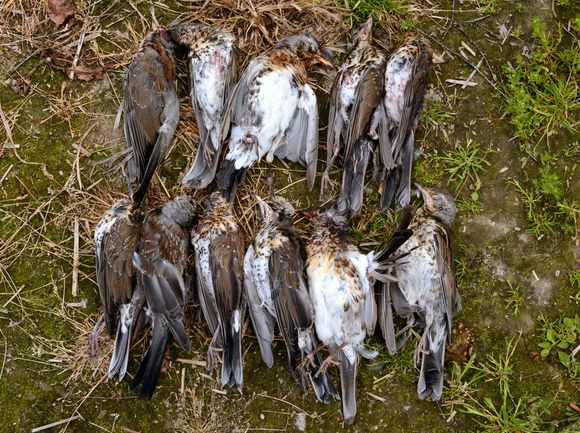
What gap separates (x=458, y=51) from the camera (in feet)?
16.8

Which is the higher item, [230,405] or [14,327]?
[14,327]

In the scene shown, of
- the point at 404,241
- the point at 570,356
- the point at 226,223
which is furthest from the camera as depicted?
the point at 570,356

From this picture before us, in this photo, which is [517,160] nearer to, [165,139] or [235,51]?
[235,51]

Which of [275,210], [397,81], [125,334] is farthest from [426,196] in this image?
[125,334]

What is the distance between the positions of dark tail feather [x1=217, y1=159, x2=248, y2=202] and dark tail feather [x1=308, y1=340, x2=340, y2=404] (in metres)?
1.29

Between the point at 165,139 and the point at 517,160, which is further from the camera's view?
the point at 517,160

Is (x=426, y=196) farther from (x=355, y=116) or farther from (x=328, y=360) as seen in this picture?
(x=328, y=360)

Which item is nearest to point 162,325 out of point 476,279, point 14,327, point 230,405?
point 230,405

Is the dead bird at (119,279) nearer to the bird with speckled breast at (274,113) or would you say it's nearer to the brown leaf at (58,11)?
the bird with speckled breast at (274,113)

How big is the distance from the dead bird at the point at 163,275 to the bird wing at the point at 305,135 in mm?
828

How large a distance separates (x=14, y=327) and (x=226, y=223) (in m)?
1.76

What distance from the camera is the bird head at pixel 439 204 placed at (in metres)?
4.84

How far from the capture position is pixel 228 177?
4.77 m

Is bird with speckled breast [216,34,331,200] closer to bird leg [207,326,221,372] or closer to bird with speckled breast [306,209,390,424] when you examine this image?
bird with speckled breast [306,209,390,424]
